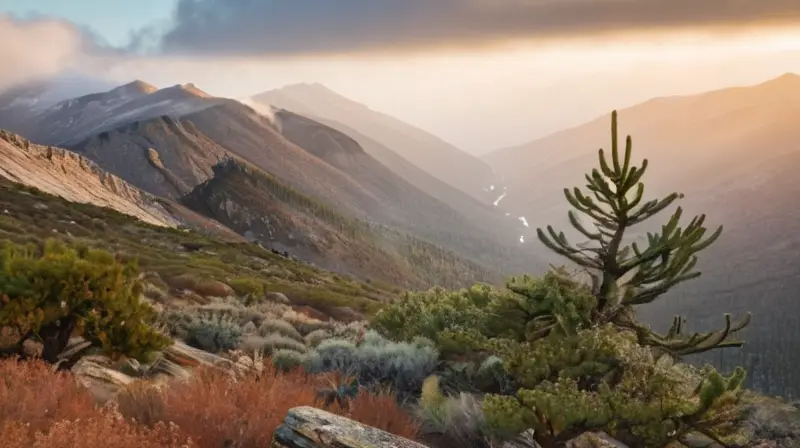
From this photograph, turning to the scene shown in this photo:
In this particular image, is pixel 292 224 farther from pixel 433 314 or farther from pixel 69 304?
pixel 69 304

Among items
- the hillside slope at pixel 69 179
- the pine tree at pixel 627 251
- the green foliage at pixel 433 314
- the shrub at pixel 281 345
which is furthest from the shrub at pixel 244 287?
the hillside slope at pixel 69 179

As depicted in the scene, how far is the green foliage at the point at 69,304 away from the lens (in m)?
9.97

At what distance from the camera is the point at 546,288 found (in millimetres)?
10867

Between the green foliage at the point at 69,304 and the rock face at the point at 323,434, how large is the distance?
5.23 metres

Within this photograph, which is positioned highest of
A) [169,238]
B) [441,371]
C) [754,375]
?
[441,371]

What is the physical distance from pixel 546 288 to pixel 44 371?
739 cm

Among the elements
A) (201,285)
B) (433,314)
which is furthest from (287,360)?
(201,285)

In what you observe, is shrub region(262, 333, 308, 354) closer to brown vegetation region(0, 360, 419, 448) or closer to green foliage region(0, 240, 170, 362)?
green foliage region(0, 240, 170, 362)

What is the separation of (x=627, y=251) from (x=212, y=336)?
1026 cm

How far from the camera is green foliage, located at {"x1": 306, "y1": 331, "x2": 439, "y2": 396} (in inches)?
441

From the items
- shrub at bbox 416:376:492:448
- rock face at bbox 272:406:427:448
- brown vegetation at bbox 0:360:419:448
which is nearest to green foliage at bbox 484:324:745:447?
shrub at bbox 416:376:492:448

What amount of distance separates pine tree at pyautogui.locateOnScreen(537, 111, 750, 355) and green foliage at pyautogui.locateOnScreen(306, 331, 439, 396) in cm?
309

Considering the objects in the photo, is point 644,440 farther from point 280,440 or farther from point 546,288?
point 280,440

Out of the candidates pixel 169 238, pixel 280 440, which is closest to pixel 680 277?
pixel 280 440
